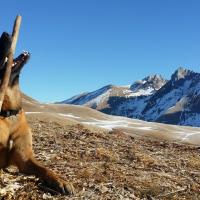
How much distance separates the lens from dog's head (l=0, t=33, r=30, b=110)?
8.05 m

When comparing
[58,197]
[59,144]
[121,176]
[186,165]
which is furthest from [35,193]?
[186,165]

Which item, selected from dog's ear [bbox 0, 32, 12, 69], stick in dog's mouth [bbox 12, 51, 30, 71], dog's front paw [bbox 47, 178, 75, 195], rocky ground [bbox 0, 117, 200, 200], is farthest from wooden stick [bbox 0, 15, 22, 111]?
rocky ground [bbox 0, 117, 200, 200]

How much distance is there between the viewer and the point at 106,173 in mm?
11805

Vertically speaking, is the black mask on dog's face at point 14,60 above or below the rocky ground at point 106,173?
above

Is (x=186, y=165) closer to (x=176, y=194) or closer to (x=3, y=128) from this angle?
(x=176, y=194)

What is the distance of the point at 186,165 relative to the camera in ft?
49.8

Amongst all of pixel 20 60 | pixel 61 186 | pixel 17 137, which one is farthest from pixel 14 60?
pixel 61 186

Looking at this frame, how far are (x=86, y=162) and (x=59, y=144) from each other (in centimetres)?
255

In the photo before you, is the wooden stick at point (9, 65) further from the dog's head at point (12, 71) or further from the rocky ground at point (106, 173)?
the rocky ground at point (106, 173)

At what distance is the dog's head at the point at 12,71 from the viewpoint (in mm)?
8055

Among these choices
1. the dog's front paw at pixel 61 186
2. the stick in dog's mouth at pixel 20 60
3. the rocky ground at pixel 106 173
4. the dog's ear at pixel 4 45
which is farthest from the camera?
the rocky ground at pixel 106 173


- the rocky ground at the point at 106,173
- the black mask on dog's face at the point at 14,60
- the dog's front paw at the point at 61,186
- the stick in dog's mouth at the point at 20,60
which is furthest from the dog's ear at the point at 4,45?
the rocky ground at the point at 106,173

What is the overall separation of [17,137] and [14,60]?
1.52m

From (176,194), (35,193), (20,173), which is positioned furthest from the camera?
(176,194)
